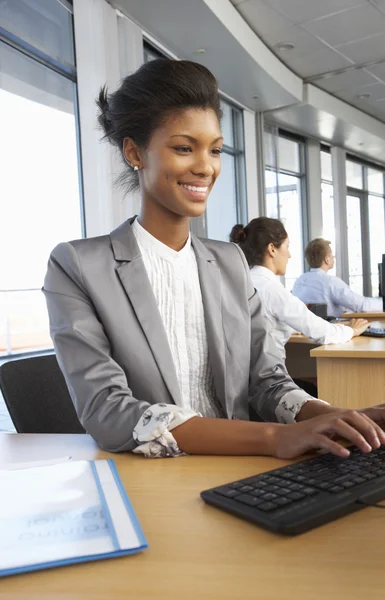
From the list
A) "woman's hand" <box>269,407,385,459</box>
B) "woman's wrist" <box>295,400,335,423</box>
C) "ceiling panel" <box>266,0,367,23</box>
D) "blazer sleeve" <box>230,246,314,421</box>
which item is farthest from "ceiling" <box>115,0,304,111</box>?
"woman's hand" <box>269,407,385,459</box>

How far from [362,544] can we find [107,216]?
3938 millimetres

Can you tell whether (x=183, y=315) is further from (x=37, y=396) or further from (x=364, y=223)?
(x=364, y=223)

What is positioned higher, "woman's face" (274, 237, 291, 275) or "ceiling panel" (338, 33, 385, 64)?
"ceiling panel" (338, 33, 385, 64)

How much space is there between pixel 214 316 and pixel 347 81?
715cm

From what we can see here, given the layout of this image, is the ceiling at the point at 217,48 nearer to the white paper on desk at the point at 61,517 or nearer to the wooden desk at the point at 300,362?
the wooden desk at the point at 300,362

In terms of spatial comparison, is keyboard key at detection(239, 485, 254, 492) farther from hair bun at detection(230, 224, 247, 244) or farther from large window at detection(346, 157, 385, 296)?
large window at detection(346, 157, 385, 296)

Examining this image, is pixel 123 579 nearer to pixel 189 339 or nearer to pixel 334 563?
pixel 334 563

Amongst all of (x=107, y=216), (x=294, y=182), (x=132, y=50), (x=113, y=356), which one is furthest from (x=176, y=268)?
(x=294, y=182)

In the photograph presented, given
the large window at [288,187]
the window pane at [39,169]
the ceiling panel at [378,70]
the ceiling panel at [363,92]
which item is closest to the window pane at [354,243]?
the large window at [288,187]

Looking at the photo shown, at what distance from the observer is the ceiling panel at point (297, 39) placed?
5.87 meters

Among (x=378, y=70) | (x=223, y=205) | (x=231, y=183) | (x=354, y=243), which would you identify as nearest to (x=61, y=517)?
(x=223, y=205)

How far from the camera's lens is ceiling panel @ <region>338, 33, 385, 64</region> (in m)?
6.16

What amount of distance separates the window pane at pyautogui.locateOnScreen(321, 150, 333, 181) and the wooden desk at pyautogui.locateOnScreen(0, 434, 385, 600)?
943cm

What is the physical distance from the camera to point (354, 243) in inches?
418
